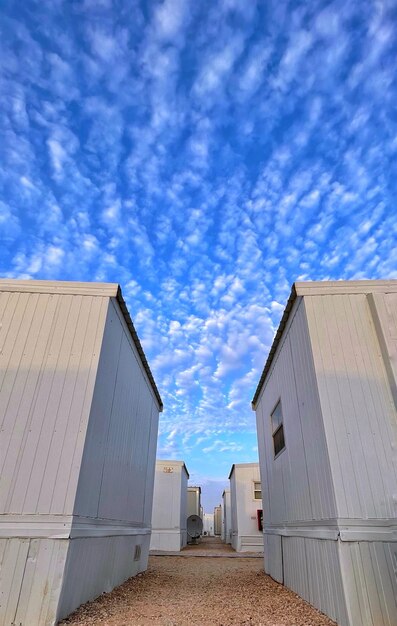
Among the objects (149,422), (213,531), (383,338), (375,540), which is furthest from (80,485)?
(213,531)

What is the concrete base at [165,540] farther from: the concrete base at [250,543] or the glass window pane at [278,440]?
the glass window pane at [278,440]

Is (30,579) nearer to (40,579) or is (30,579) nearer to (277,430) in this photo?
(40,579)

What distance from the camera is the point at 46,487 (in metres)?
3.75

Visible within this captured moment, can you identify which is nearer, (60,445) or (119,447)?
(60,445)

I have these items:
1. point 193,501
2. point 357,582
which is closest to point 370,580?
point 357,582

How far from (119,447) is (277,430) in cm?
287

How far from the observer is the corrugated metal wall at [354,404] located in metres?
3.59

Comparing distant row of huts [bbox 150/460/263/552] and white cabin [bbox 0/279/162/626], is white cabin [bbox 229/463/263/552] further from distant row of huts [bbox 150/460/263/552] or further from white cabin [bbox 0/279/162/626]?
white cabin [bbox 0/279/162/626]

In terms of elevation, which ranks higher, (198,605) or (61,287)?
(61,287)

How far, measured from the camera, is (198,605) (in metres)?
4.52

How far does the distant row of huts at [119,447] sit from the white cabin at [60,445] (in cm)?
1

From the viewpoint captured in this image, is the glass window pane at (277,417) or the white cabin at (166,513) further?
the white cabin at (166,513)

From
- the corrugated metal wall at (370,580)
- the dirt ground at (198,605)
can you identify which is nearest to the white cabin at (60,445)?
the dirt ground at (198,605)

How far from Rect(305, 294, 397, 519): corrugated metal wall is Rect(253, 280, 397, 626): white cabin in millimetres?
10
